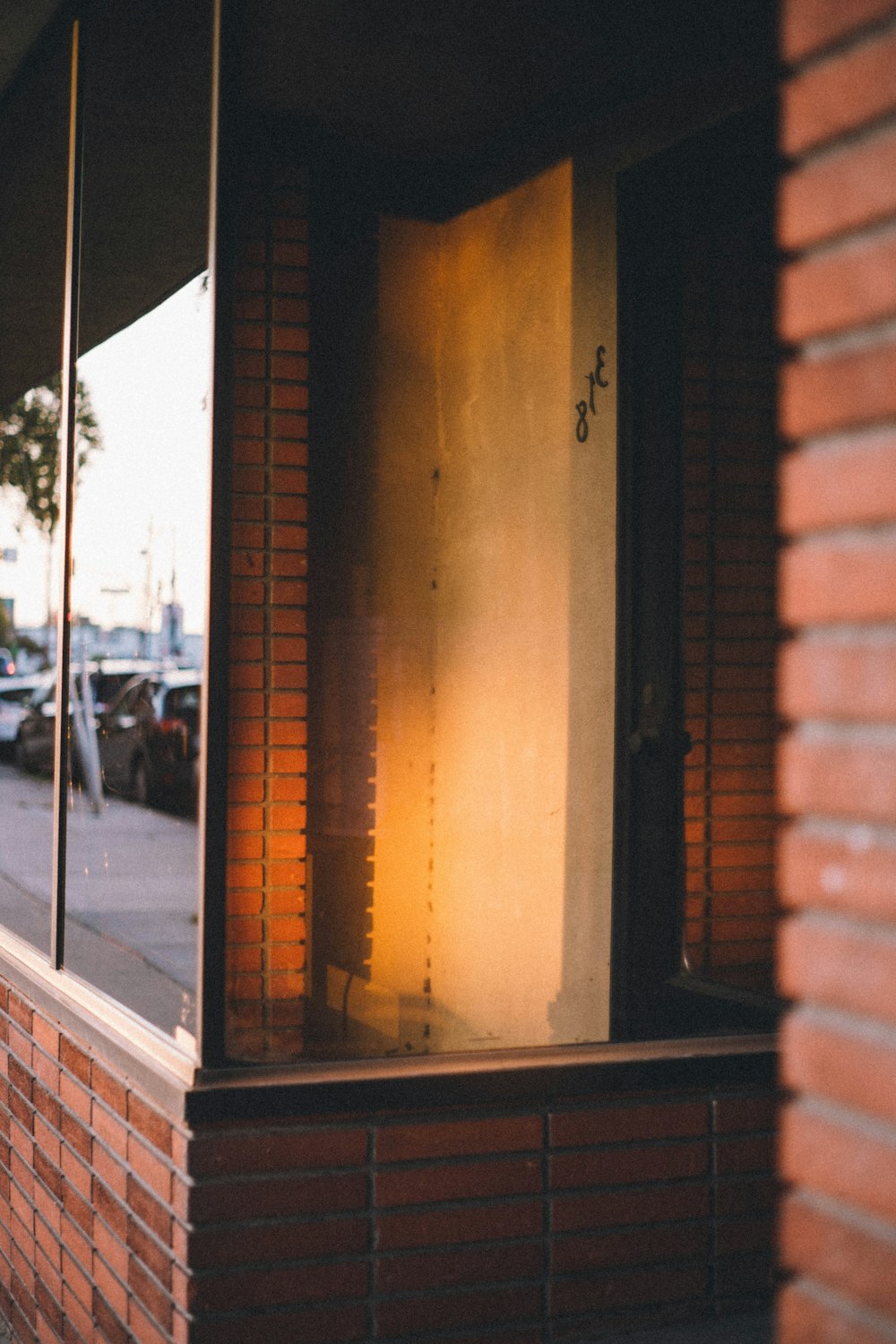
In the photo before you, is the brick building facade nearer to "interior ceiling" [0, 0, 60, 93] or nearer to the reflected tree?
"interior ceiling" [0, 0, 60, 93]

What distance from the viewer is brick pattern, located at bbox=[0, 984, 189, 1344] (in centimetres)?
279

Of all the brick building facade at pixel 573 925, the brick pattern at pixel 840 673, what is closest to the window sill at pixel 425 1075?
the brick building facade at pixel 573 925

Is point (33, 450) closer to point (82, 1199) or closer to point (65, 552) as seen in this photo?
point (65, 552)

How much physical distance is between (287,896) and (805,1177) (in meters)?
2.84

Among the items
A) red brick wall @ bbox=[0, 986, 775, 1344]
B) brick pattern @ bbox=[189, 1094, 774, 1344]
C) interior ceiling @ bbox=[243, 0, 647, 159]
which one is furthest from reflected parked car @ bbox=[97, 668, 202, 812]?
brick pattern @ bbox=[189, 1094, 774, 1344]

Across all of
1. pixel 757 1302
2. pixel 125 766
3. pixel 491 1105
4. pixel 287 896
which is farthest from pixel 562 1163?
pixel 125 766

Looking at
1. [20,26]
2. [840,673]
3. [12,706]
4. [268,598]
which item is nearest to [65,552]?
[268,598]

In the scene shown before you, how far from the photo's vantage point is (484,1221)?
9.25 ft

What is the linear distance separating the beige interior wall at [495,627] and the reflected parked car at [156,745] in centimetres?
636

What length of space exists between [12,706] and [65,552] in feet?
67.2

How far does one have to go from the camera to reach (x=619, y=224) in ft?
11.9

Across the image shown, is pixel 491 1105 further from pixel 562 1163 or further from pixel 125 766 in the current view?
pixel 125 766

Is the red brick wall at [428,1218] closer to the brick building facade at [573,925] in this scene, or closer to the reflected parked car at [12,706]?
the brick building facade at [573,925]

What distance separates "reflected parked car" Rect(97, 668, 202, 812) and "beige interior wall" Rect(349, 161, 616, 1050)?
251 inches
